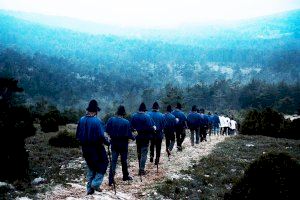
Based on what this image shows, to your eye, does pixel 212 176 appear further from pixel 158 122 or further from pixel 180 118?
pixel 180 118

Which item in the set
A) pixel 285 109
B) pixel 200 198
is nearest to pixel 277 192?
pixel 200 198

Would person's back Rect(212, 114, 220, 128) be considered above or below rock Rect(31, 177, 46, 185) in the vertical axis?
above

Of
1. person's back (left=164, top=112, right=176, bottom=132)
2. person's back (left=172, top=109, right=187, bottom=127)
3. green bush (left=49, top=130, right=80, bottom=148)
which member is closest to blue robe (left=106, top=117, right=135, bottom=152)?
person's back (left=164, top=112, right=176, bottom=132)

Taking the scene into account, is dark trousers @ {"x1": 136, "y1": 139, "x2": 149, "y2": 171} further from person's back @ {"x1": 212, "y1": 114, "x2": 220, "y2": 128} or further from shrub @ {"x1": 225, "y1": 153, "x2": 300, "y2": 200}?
person's back @ {"x1": 212, "y1": 114, "x2": 220, "y2": 128}

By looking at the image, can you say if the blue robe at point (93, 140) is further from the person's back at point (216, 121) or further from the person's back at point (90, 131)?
the person's back at point (216, 121)

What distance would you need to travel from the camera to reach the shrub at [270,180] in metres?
6.43

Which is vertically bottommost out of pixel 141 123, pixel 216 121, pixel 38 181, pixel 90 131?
pixel 38 181

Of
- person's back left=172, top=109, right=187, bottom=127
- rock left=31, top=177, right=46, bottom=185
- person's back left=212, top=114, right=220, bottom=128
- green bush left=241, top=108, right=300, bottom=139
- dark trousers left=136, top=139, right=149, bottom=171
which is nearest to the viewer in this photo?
rock left=31, top=177, right=46, bottom=185

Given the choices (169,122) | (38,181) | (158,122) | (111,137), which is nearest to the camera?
(38,181)

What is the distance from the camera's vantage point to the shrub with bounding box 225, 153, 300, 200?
6.43m

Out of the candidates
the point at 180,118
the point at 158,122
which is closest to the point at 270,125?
the point at 180,118

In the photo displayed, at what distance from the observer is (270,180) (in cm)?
660

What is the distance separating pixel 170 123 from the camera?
16.8 meters

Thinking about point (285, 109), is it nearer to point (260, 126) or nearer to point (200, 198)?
point (260, 126)
